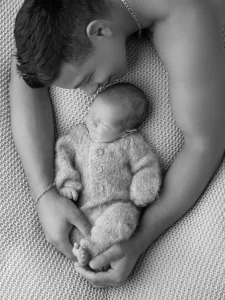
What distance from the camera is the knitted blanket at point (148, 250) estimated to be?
113cm

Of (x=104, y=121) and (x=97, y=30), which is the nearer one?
(x=97, y=30)

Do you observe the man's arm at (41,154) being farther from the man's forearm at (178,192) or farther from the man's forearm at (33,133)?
the man's forearm at (178,192)

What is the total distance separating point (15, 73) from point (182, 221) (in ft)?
1.99

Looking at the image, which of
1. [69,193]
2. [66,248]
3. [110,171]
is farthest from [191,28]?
[66,248]

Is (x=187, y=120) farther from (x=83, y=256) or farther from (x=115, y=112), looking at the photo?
(x=83, y=256)

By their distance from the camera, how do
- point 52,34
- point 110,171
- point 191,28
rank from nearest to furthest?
point 52,34 < point 191,28 < point 110,171

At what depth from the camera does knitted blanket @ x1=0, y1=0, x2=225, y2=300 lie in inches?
44.4

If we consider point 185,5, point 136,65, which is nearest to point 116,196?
point 136,65

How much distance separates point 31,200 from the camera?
1234mm

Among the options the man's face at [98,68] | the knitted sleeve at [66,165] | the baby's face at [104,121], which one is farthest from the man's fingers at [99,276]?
the man's face at [98,68]

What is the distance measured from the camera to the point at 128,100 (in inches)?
45.1

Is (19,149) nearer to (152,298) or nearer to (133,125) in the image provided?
(133,125)

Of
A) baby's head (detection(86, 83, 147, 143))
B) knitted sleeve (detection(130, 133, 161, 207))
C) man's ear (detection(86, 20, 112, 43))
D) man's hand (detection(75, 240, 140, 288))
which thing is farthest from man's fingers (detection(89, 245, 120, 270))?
man's ear (detection(86, 20, 112, 43))

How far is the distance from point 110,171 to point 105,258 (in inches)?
8.7
